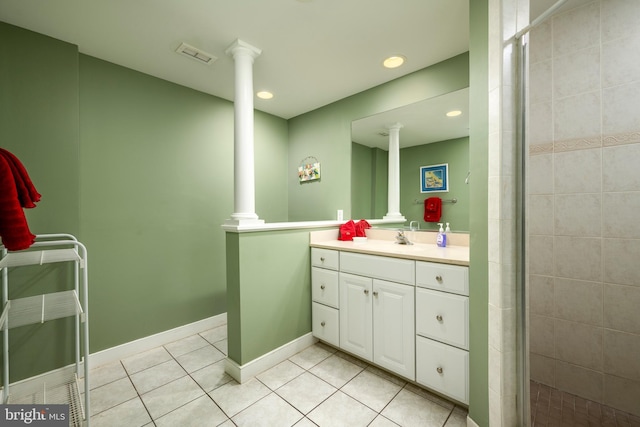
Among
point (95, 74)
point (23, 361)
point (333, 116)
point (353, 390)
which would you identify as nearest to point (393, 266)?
point (353, 390)

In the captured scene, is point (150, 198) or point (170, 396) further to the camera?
point (150, 198)

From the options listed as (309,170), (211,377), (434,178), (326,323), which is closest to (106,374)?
(211,377)

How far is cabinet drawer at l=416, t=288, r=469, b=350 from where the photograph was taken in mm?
1383

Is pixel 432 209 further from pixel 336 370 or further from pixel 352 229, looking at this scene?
pixel 336 370

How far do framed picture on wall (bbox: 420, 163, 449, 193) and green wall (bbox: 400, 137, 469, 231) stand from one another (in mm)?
26

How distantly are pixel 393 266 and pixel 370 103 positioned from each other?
1656 millimetres

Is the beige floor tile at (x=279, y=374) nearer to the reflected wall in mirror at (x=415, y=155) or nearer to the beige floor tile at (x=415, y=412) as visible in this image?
the beige floor tile at (x=415, y=412)

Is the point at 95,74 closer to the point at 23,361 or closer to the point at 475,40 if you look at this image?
the point at 23,361

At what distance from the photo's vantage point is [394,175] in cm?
230

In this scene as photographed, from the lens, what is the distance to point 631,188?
133cm

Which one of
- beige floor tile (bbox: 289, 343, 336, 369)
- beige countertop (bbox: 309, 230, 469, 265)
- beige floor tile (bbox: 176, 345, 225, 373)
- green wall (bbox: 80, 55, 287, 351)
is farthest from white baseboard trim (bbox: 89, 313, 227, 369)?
beige countertop (bbox: 309, 230, 469, 265)

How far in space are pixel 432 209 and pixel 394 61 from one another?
1.24 metres

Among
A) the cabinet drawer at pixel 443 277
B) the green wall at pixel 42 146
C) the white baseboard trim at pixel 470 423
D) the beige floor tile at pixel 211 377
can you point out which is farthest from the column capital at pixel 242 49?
the white baseboard trim at pixel 470 423

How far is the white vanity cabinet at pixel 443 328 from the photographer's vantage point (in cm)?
139
